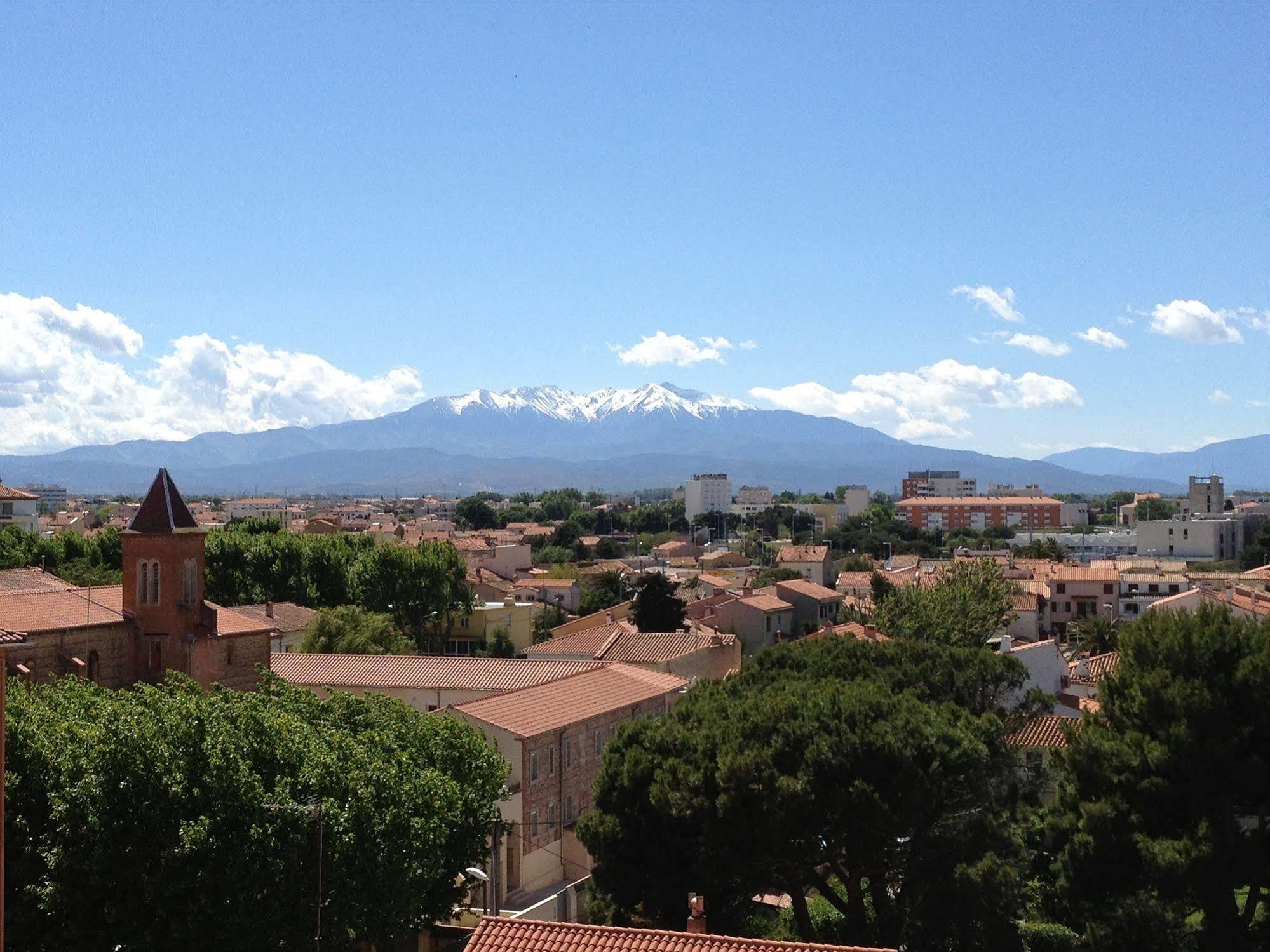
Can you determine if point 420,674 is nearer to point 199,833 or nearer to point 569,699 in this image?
point 569,699

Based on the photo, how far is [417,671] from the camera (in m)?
34.7

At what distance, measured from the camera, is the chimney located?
727 inches

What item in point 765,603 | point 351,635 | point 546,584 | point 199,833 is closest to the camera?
point 199,833

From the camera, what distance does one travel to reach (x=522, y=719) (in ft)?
90.4

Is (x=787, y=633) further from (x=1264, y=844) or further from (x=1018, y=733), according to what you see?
(x=1264, y=844)

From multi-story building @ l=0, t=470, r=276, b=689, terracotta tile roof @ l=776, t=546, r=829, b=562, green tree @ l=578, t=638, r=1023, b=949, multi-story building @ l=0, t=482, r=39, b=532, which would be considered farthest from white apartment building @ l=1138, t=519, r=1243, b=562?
green tree @ l=578, t=638, r=1023, b=949

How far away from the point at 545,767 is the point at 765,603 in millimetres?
37319

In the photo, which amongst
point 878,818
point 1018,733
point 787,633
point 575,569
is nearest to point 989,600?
point 787,633

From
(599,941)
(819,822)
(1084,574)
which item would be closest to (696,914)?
(819,822)

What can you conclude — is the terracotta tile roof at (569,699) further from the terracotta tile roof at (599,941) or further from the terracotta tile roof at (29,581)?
the terracotta tile roof at (599,941)

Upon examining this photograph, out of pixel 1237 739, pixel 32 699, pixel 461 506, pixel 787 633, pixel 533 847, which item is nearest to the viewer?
pixel 32 699

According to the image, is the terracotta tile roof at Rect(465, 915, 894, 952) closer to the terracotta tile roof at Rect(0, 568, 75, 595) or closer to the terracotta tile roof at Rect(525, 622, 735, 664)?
the terracotta tile roof at Rect(0, 568, 75, 595)

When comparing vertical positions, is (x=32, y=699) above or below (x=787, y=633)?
above

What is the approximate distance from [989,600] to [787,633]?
1460cm
